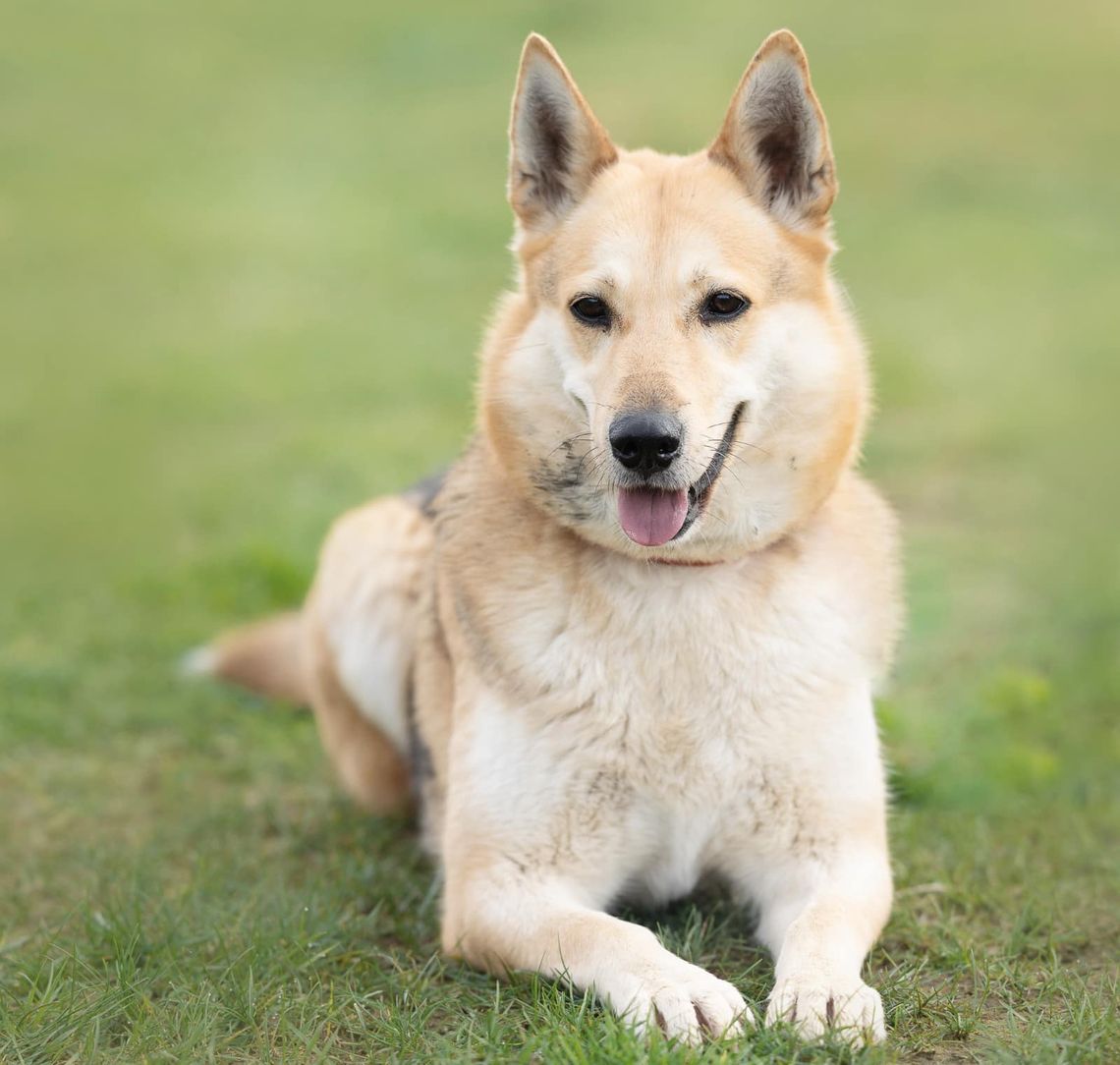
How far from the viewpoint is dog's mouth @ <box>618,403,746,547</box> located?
3.37 meters

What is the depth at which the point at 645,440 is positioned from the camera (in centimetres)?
323

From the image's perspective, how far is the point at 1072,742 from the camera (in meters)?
5.37

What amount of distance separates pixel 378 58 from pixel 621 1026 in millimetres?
17825

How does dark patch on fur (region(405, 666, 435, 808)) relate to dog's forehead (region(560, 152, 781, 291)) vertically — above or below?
below

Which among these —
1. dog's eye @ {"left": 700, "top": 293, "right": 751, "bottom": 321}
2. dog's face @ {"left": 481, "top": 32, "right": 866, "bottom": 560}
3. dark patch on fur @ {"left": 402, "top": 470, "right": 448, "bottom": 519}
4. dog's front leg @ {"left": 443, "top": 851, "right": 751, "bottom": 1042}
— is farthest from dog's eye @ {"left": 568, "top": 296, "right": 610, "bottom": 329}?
dog's front leg @ {"left": 443, "top": 851, "right": 751, "bottom": 1042}

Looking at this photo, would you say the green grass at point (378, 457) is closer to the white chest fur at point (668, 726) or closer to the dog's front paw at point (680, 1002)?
the dog's front paw at point (680, 1002)

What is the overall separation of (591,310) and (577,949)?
149cm

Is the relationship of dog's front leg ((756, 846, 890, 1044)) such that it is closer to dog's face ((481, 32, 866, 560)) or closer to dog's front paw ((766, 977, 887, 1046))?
dog's front paw ((766, 977, 887, 1046))

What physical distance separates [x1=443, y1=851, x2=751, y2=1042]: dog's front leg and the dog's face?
33.7 inches

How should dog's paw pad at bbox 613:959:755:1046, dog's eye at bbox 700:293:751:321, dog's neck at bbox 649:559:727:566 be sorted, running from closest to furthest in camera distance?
dog's paw pad at bbox 613:959:755:1046, dog's eye at bbox 700:293:751:321, dog's neck at bbox 649:559:727:566

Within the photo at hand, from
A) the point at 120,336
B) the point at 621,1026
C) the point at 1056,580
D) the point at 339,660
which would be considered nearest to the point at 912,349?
the point at 1056,580

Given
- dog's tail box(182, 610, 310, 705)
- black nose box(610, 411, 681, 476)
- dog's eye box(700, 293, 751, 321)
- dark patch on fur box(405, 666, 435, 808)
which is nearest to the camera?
black nose box(610, 411, 681, 476)

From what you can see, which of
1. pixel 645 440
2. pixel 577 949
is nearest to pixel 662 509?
pixel 645 440

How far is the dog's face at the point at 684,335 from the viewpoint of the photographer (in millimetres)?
3367
